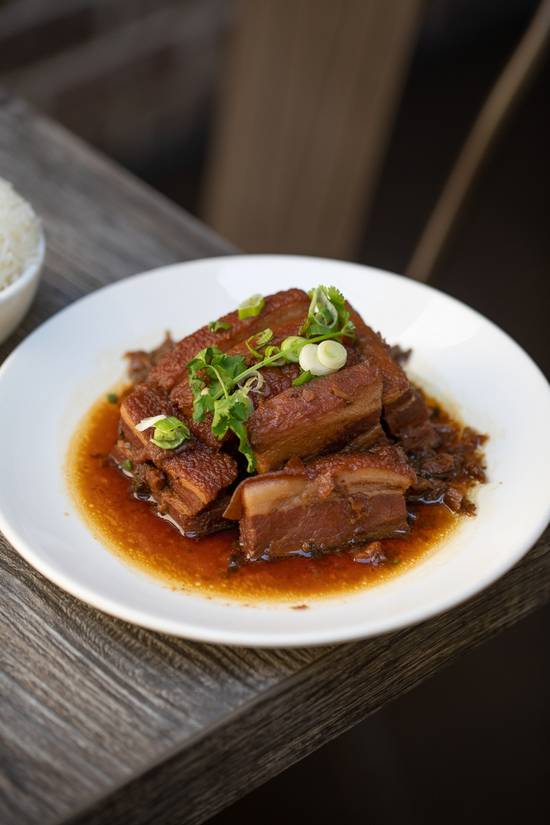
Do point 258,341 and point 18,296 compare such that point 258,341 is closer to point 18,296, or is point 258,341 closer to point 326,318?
point 326,318

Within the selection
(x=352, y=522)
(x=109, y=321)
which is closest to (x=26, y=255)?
(x=109, y=321)

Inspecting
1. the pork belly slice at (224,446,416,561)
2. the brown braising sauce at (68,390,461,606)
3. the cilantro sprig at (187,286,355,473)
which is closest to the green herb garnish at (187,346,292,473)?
the cilantro sprig at (187,286,355,473)

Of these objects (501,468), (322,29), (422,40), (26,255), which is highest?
(501,468)

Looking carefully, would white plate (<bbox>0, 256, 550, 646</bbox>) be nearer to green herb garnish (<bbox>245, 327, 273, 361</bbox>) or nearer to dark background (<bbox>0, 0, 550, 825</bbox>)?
green herb garnish (<bbox>245, 327, 273, 361</bbox>)

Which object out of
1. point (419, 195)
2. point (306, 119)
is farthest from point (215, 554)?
point (419, 195)

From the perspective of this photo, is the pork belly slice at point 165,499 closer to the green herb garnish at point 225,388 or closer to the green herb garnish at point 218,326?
the green herb garnish at point 225,388

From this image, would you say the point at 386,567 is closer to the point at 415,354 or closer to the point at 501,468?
the point at 501,468

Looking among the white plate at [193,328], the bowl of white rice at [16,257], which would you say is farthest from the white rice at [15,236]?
the white plate at [193,328]
